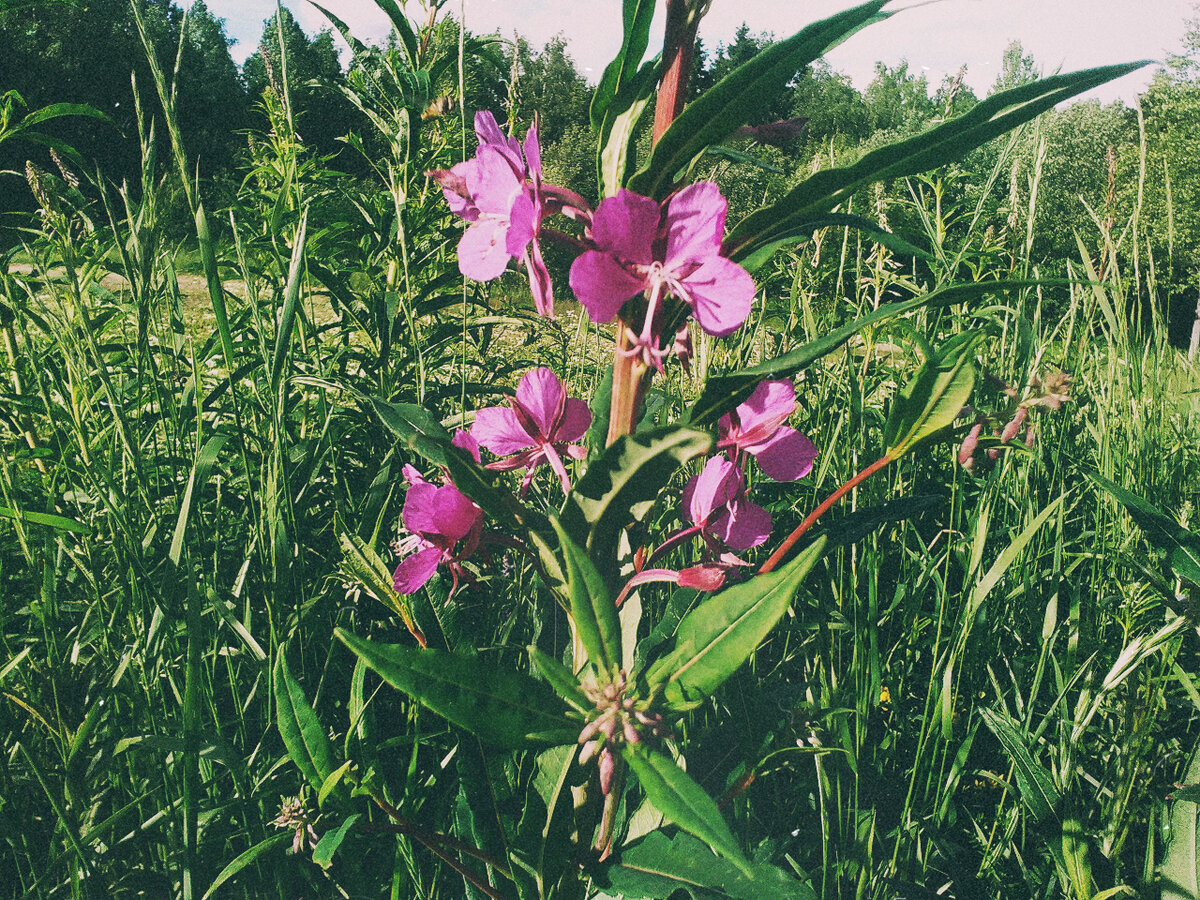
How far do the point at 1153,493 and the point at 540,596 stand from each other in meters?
1.30

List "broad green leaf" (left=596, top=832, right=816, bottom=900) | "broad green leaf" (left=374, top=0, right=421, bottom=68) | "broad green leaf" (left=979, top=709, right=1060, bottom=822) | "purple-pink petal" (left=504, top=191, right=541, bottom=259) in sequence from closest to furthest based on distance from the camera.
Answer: "purple-pink petal" (left=504, top=191, right=541, bottom=259)
"broad green leaf" (left=596, top=832, right=816, bottom=900)
"broad green leaf" (left=979, top=709, right=1060, bottom=822)
"broad green leaf" (left=374, top=0, right=421, bottom=68)

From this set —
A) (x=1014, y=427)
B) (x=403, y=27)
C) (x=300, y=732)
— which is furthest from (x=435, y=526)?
(x=403, y=27)

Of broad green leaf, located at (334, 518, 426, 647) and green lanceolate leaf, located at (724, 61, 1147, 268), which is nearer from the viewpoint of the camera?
green lanceolate leaf, located at (724, 61, 1147, 268)

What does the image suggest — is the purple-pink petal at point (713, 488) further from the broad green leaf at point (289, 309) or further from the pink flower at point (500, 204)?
the broad green leaf at point (289, 309)

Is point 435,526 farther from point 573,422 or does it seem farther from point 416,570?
point 573,422

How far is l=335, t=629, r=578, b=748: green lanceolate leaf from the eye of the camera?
0.56m

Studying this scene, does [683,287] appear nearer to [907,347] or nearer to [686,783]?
[686,783]

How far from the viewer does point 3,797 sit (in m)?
0.93

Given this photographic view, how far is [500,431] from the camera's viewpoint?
748 mm

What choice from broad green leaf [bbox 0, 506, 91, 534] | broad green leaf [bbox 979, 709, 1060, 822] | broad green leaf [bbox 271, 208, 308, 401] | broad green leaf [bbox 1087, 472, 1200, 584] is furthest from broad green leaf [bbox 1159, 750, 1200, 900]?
broad green leaf [bbox 0, 506, 91, 534]

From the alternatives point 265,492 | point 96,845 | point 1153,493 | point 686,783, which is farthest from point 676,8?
point 1153,493

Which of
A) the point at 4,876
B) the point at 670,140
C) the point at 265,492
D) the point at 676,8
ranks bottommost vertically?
the point at 4,876

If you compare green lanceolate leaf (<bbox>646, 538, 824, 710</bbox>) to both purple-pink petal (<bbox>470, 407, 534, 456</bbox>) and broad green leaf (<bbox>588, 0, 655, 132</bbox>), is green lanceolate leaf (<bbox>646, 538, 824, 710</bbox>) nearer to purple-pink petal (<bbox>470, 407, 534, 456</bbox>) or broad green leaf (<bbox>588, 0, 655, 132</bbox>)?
purple-pink petal (<bbox>470, 407, 534, 456</bbox>)

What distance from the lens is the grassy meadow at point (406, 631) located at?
888 millimetres
